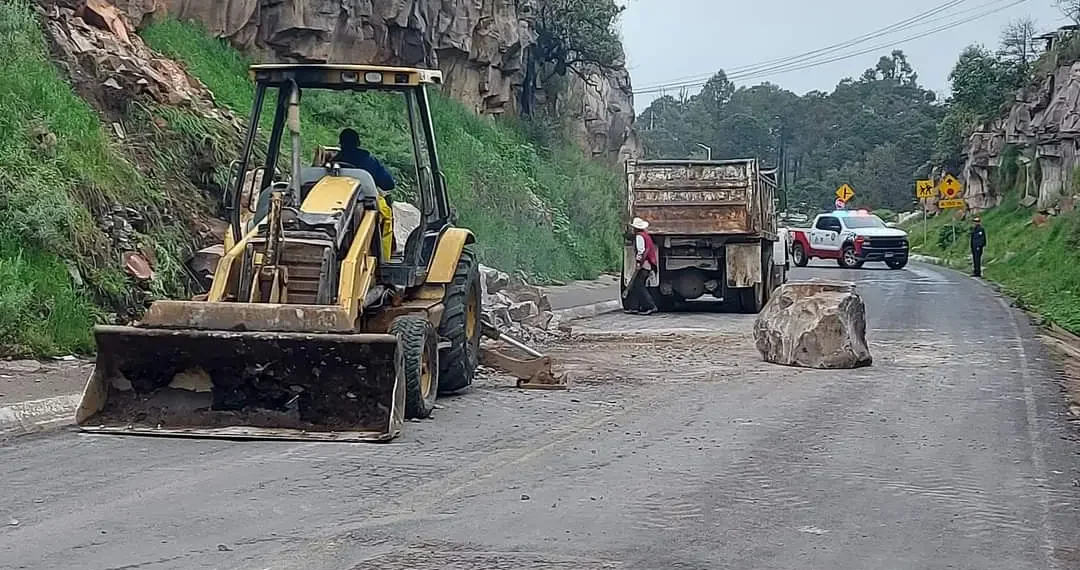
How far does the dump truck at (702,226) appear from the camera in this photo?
22906 mm

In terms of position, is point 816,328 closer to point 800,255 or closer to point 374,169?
point 374,169

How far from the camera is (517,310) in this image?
58.6ft

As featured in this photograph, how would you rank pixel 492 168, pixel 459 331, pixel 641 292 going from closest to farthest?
pixel 459 331, pixel 641 292, pixel 492 168

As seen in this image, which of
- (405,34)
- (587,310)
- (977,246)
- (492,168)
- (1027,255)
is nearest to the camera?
(587,310)

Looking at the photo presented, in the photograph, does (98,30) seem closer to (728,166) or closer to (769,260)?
(728,166)

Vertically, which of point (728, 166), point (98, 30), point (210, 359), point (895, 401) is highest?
point (98, 30)

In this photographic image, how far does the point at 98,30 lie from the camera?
60.1 ft

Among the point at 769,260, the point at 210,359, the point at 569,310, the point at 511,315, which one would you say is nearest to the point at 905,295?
the point at 769,260

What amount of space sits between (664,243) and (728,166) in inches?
66.0

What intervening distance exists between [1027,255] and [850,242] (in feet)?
18.1

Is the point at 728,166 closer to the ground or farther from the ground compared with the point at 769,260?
farther from the ground

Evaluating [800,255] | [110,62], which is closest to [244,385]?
[110,62]

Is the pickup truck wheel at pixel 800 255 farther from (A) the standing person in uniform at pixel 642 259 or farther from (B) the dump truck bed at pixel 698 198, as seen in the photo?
(A) the standing person in uniform at pixel 642 259

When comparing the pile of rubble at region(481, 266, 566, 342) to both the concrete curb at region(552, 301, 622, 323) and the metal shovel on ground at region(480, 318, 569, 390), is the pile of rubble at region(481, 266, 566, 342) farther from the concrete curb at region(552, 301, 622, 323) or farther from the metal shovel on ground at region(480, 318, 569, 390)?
the metal shovel on ground at region(480, 318, 569, 390)
